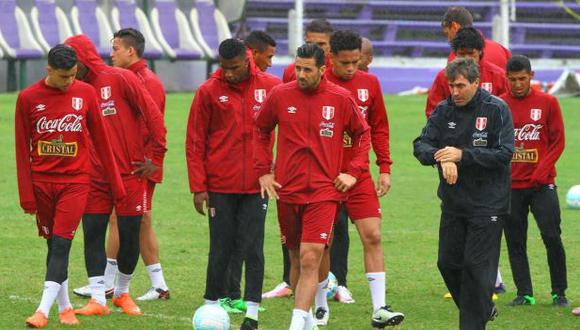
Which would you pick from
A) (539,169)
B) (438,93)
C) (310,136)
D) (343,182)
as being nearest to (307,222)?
(343,182)

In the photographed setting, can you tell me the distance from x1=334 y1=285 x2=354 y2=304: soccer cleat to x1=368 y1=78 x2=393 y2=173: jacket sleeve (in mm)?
1117

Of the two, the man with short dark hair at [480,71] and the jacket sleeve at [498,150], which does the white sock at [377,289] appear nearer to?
the man with short dark hair at [480,71]

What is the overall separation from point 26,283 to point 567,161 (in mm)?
11763

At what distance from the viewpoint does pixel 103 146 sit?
9570 millimetres

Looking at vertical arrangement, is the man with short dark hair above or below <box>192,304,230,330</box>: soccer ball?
above

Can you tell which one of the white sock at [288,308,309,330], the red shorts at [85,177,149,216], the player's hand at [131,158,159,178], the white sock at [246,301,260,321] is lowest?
the white sock at [246,301,260,321]

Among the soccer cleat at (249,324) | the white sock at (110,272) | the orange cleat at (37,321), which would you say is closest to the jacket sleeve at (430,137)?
the soccer cleat at (249,324)

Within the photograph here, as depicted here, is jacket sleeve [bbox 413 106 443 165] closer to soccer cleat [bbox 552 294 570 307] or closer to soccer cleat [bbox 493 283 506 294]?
soccer cleat [bbox 552 294 570 307]

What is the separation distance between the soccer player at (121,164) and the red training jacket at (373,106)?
4.71 feet

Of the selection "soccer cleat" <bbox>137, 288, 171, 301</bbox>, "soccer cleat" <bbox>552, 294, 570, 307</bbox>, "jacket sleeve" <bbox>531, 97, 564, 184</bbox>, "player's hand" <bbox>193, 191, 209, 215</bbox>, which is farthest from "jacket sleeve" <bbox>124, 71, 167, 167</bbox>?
"soccer cleat" <bbox>552, 294, 570, 307</bbox>

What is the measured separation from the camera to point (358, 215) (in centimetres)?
993

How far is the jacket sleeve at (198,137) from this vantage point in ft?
31.9

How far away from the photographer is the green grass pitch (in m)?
9.88

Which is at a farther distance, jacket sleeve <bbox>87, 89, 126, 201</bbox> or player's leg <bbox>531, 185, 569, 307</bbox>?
player's leg <bbox>531, 185, 569, 307</bbox>
